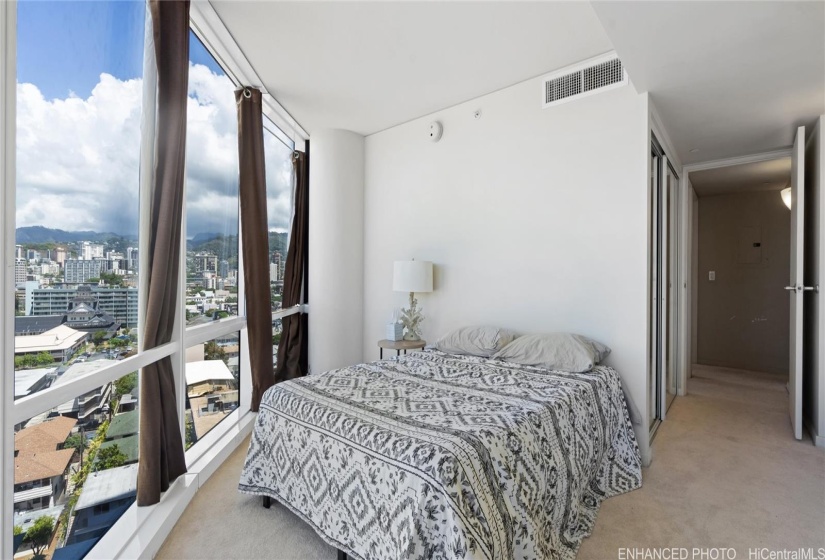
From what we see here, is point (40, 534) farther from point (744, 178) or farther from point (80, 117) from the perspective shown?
point (744, 178)

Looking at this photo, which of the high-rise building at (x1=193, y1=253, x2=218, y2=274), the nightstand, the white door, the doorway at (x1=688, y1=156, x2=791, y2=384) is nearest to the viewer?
the high-rise building at (x1=193, y1=253, x2=218, y2=274)

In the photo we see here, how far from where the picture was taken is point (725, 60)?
2.09 metres

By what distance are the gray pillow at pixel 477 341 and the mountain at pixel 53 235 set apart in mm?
2118

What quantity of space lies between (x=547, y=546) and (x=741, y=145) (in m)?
3.65

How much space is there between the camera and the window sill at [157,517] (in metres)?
1.61

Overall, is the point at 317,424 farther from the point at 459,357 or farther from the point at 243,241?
the point at 243,241

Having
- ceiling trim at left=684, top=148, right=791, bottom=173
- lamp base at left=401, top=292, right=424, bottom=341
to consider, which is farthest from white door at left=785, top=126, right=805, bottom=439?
lamp base at left=401, top=292, right=424, bottom=341

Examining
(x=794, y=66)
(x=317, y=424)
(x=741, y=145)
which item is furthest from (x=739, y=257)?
(x=317, y=424)

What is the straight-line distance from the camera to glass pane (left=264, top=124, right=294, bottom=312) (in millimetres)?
3611

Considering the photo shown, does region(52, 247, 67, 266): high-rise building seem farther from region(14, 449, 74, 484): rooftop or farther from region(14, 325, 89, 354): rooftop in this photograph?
region(14, 449, 74, 484): rooftop

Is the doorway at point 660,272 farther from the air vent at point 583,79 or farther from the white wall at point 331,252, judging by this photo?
the white wall at point 331,252

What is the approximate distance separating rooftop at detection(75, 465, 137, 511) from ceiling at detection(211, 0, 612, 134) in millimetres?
2407

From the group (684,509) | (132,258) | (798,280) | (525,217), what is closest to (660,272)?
(798,280)

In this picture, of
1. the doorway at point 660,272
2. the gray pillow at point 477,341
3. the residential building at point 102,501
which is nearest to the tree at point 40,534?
the residential building at point 102,501
